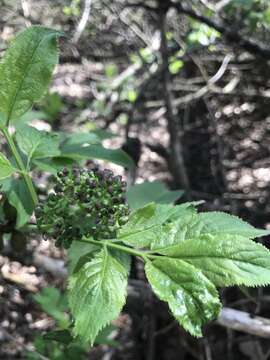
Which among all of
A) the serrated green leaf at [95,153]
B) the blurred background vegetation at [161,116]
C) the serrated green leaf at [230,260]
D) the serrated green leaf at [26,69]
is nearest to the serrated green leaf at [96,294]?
the serrated green leaf at [230,260]

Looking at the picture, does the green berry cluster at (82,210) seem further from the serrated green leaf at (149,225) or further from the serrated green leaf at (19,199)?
the serrated green leaf at (19,199)

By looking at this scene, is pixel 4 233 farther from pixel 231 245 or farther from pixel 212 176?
pixel 212 176

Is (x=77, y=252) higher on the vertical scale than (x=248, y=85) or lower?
lower

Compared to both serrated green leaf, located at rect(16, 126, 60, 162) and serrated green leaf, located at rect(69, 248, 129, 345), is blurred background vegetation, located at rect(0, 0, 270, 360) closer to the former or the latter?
serrated green leaf, located at rect(16, 126, 60, 162)

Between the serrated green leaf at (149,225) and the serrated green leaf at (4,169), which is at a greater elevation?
the serrated green leaf at (4,169)

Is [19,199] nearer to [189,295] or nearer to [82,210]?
[82,210]

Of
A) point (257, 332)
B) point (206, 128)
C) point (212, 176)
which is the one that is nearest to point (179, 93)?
point (206, 128)
